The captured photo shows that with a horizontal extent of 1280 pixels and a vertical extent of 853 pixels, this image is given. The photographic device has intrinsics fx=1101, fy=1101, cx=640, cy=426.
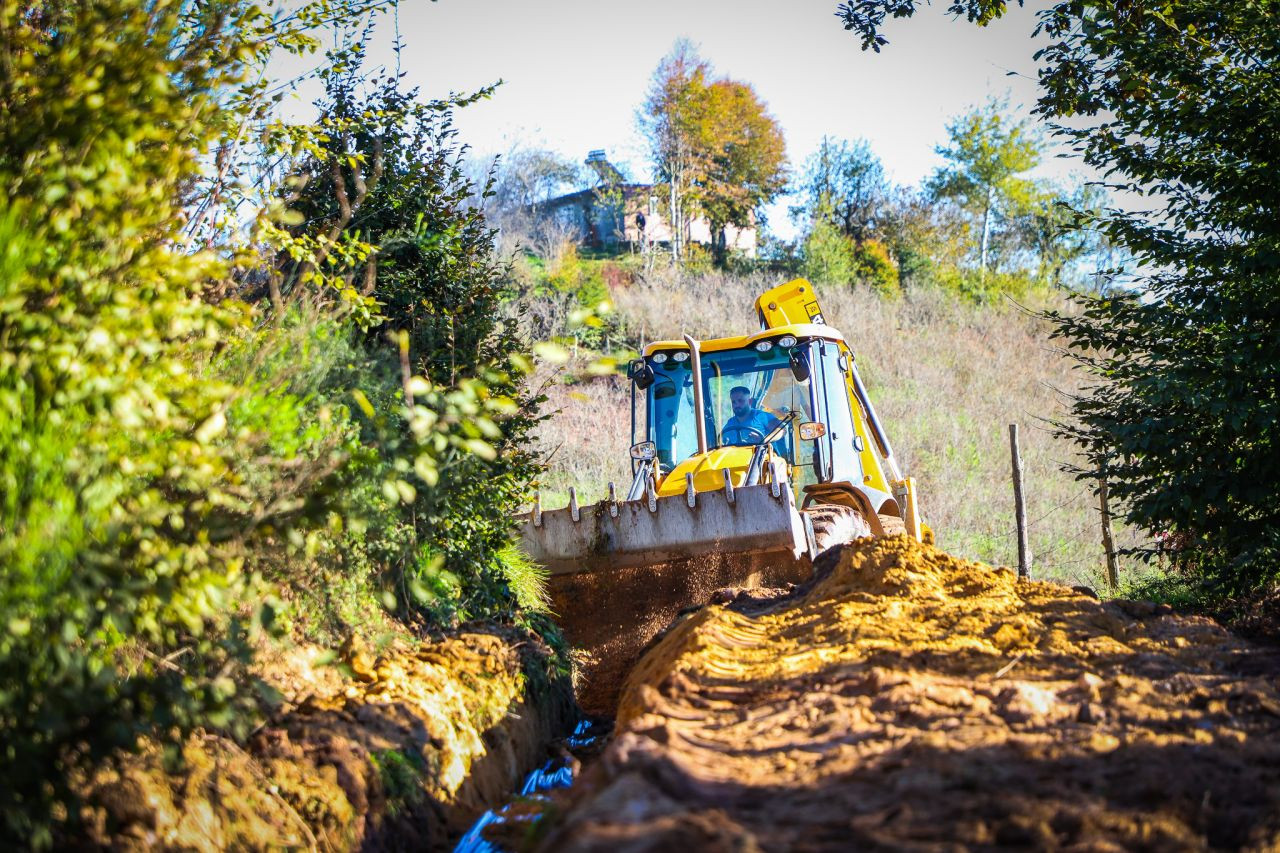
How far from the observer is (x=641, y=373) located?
35.0 ft

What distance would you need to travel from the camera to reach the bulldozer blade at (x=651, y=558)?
9016 mm

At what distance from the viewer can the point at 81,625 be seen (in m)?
3.68

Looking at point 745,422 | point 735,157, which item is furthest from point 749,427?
point 735,157

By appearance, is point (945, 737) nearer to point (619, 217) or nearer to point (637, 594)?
point (637, 594)

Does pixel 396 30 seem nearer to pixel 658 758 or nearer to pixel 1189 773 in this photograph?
pixel 658 758

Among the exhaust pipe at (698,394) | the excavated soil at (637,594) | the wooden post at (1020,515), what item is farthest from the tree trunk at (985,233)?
the excavated soil at (637,594)

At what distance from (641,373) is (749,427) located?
3.83ft

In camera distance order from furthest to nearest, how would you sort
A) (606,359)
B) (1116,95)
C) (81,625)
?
(1116,95)
(606,359)
(81,625)

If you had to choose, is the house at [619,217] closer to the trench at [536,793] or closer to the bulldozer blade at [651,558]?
the bulldozer blade at [651,558]

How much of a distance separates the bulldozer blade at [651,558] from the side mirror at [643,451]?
999 mm

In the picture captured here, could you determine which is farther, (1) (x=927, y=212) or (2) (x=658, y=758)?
(1) (x=927, y=212)

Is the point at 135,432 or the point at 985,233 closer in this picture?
the point at 135,432

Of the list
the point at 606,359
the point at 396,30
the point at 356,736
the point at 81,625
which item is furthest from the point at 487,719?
the point at 396,30

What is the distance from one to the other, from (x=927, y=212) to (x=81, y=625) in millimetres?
42576
